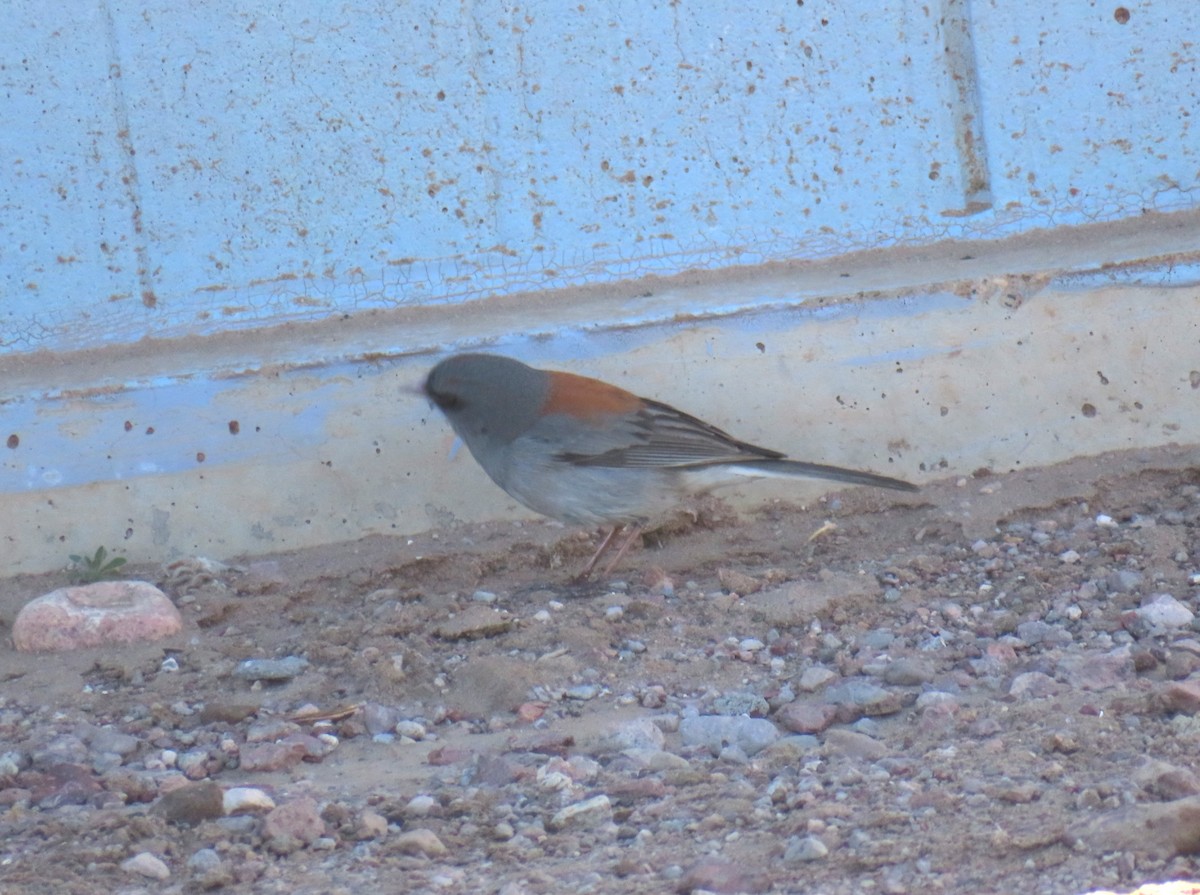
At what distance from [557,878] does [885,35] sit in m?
3.58

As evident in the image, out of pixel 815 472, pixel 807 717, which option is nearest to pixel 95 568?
pixel 815 472

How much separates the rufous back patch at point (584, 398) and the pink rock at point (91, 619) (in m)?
1.44

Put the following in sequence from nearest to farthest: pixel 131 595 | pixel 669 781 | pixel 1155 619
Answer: pixel 669 781, pixel 1155 619, pixel 131 595

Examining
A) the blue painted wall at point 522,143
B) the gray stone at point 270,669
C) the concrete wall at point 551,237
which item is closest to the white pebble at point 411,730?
the gray stone at point 270,669

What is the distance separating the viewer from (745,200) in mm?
5426

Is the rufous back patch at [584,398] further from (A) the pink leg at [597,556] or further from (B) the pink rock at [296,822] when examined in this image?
(B) the pink rock at [296,822]

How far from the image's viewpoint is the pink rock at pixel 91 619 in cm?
460

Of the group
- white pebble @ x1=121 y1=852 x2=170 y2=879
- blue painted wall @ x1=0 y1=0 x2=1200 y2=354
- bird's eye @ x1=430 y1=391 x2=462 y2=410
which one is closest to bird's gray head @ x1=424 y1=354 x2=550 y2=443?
bird's eye @ x1=430 y1=391 x2=462 y2=410

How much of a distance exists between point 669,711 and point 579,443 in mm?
1589

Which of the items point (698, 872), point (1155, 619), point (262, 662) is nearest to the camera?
point (698, 872)

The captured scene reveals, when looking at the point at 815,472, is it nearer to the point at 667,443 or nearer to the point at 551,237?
the point at 667,443

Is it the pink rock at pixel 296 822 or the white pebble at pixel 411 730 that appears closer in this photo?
the pink rock at pixel 296 822

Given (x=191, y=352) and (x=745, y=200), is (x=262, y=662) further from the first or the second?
(x=745, y=200)

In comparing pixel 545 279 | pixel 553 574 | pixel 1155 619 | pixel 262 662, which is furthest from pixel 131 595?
pixel 1155 619
